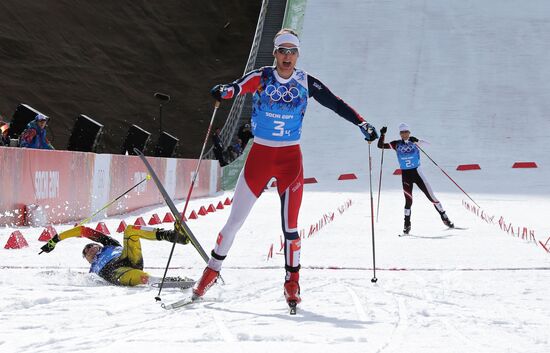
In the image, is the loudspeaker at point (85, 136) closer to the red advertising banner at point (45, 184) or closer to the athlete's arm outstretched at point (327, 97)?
the red advertising banner at point (45, 184)

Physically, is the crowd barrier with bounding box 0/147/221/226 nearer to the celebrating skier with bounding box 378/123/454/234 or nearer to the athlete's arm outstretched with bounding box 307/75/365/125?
the celebrating skier with bounding box 378/123/454/234

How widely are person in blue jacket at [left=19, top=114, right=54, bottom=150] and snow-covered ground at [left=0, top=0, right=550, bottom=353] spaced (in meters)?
1.90

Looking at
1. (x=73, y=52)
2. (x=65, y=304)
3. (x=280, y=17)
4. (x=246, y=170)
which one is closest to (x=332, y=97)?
(x=246, y=170)

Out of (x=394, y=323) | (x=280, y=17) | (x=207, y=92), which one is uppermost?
(x=280, y=17)

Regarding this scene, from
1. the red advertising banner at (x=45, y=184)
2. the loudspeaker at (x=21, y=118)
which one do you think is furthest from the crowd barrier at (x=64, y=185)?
the loudspeaker at (x=21, y=118)

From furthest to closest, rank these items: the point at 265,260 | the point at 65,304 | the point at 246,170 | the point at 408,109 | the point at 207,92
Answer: the point at 207,92
the point at 408,109
the point at 265,260
the point at 246,170
the point at 65,304

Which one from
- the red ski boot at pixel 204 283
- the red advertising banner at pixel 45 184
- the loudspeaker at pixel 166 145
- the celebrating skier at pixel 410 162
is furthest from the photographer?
the loudspeaker at pixel 166 145

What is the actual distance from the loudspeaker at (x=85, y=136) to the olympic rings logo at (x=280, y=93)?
28.9 ft

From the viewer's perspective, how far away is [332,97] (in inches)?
242

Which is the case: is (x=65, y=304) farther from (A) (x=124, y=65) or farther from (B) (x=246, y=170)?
(A) (x=124, y=65)

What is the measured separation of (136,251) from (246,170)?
1430 millimetres

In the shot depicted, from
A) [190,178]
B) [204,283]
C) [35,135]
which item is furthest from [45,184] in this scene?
[190,178]

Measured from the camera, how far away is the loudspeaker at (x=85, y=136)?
559 inches

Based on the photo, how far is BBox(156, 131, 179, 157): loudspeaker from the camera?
18.2m
